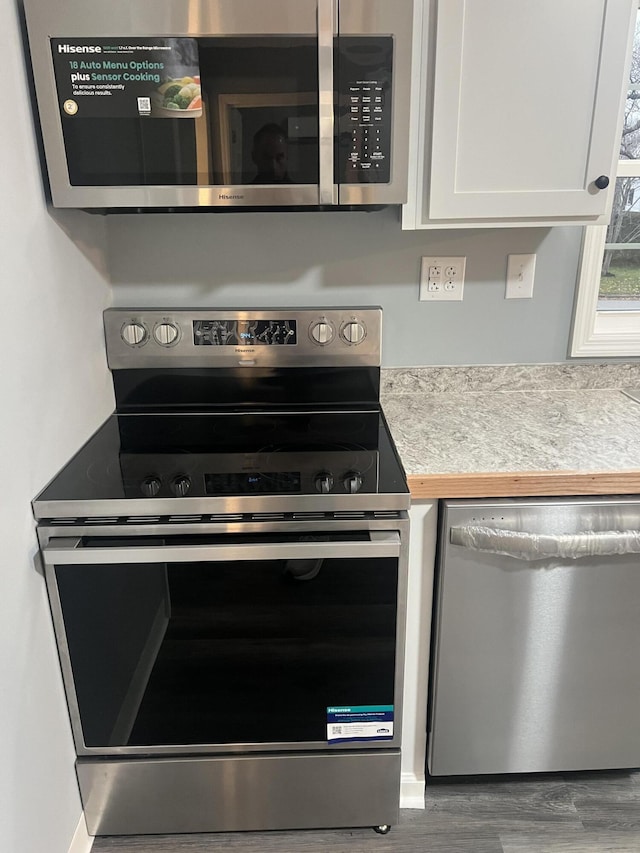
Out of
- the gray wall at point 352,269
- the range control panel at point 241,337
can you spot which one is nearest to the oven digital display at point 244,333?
the range control panel at point 241,337

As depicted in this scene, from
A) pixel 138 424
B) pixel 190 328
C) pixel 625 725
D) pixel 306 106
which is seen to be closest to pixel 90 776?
pixel 138 424

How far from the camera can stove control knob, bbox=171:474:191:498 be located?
1217 millimetres

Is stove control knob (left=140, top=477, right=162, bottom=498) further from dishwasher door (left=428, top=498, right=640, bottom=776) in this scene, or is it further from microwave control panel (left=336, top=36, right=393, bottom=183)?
microwave control panel (left=336, top=36, right=393, bottom=183)

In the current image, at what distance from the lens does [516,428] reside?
1.50 metres

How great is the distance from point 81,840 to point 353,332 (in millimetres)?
1329

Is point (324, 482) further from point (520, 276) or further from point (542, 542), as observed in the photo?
point (520, 276)

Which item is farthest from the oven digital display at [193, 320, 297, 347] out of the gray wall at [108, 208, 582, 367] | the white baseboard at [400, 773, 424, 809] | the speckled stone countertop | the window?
the white baseboard at [400, 773, 424, 809]

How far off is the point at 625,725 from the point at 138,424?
1373mm

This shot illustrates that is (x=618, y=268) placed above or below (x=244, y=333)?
above

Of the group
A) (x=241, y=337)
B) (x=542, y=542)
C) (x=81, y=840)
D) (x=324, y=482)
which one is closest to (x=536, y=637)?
(x=542, y=542)

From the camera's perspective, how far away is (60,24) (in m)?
1.16

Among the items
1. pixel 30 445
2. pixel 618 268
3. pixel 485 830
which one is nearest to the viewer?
pixel 30 445

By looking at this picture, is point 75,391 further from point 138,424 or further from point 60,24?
point 60,24

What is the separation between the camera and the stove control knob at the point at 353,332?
1.62m
